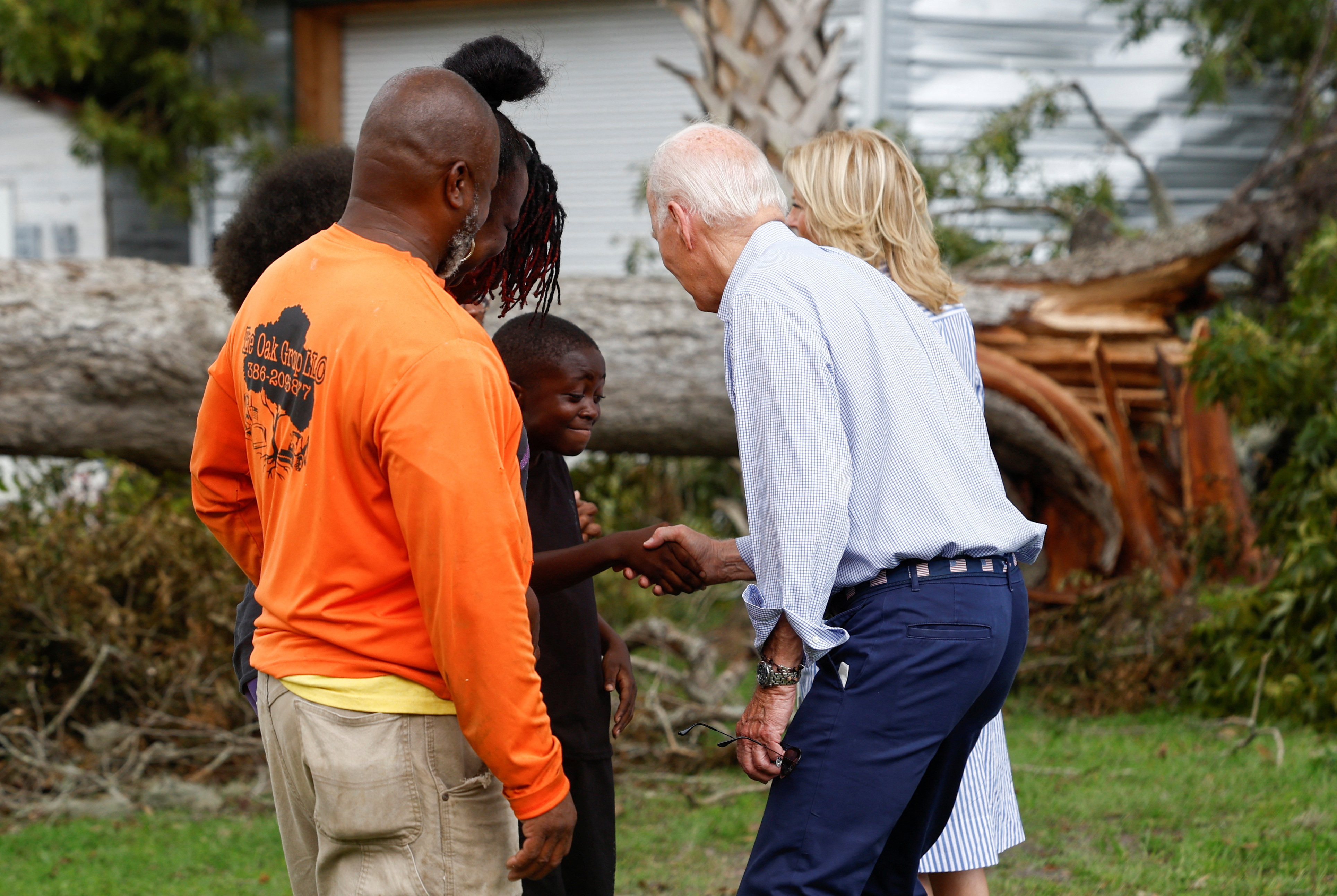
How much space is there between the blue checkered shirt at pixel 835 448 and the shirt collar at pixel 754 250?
0.05m

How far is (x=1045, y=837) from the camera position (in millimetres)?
4012

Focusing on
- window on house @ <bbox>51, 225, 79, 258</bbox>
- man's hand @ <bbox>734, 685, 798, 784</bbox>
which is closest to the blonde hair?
man's hand @ <bbox>734, 685, 798, 784</bbox>

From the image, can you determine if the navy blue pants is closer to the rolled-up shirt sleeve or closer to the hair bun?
the rolled-up shirt sleeve

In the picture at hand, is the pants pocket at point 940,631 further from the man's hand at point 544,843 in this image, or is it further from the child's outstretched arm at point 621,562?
the man's hand at point 544,843

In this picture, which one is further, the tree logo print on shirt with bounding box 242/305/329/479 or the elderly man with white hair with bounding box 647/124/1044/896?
the elderly man with white hair with bounding box 647/124/1044/896

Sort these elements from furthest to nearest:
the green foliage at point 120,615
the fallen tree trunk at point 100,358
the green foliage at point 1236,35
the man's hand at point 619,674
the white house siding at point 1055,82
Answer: the white house siding at point 1055,82, the green foliage at point 1236,35, the green foliage at point 120,615, the fallen tree trunk at point 100,358, the man's hand at point 619,674

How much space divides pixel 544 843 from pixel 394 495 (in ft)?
1.89

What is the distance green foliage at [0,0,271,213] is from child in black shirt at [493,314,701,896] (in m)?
8.29

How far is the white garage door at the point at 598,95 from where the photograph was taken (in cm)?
1023

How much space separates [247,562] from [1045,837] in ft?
9.34

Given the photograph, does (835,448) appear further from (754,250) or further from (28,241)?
(28,241)

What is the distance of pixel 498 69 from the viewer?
218cm

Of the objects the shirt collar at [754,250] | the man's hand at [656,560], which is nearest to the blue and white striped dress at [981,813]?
the shirt collar at [754,250]

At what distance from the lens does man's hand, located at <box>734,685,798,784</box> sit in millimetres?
2209
